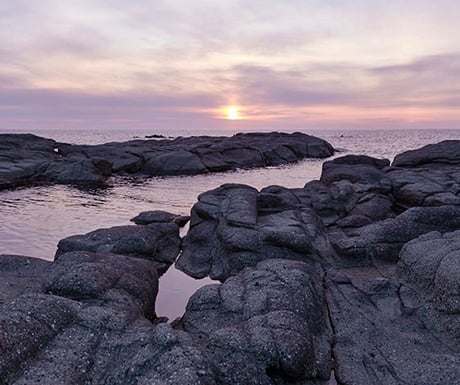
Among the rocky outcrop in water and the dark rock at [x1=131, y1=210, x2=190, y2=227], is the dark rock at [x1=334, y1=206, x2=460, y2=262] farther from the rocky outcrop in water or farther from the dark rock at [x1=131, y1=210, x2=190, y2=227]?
the rocky outcrop in water

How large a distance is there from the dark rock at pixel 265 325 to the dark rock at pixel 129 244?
16.3ft

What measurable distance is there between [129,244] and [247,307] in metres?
6.67

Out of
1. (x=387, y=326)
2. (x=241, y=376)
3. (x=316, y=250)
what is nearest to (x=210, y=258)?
(x=316, y=250)

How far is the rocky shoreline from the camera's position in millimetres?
6723

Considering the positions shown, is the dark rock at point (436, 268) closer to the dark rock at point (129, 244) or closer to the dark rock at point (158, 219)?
the dark rock at point (129, 244)

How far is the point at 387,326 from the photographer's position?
927 centimetres

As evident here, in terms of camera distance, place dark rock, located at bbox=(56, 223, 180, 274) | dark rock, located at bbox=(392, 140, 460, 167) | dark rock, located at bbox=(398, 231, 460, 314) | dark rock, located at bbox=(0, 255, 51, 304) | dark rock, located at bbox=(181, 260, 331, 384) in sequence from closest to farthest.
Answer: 1. dark rock, located at bbox=(181, 260, 331, 384)
2. dark rock, located at bbox=(398, 231, 460, 314)
3. dark rock, located at bbox=(0, 255, 51, 304)
4. dark rock, located at bbox=(56, 223, 180, 274)
5. dark rock, located at bbox=(392, 140, 460, 167)

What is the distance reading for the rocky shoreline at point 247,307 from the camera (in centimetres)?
672

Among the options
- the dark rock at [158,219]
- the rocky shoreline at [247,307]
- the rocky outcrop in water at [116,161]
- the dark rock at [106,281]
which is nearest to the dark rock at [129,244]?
the rocky shoreline at [247,307]

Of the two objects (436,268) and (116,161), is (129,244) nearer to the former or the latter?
(436,268)

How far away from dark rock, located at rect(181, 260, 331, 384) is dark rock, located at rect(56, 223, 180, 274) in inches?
196

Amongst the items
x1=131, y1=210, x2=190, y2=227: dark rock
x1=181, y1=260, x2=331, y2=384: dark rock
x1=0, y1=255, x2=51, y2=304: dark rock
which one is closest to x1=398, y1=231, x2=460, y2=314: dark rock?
x1=181, y1=260, x2=331, y2=384: dark rock

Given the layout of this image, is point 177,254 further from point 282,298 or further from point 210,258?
point 282,298

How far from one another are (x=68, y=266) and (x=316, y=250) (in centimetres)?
778
